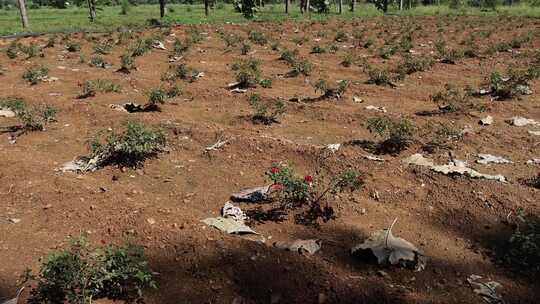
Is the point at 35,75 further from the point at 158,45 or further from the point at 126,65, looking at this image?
the point at 158,45

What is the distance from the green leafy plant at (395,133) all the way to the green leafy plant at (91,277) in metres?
3.62

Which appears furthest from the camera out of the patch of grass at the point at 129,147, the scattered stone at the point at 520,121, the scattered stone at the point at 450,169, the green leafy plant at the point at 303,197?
the scattered stone at the point at 520,121

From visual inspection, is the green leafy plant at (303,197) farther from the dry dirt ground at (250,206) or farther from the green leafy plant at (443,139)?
the green leafy plant at (443,139)

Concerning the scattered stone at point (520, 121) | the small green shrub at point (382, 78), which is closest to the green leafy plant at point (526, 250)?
the scattered stone at point (520, 121)

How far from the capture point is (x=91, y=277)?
3.11 metres

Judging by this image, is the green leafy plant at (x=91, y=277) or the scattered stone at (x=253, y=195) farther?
the scattered stone at (x=253, y=195)

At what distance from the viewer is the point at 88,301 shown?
118 inches

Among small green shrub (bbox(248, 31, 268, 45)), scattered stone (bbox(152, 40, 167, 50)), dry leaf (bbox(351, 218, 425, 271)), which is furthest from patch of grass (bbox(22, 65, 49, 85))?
dry leaf (bbox(351, 218, 425, 271))

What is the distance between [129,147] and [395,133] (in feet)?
10.8

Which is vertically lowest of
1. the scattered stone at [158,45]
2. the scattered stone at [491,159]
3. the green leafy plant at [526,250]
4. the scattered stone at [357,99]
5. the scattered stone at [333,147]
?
the green leafy plant at [526,250]

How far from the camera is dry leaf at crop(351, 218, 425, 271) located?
3.58 m

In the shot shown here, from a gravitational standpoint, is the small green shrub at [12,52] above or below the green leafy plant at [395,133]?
above

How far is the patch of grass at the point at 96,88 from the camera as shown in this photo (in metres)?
8.56

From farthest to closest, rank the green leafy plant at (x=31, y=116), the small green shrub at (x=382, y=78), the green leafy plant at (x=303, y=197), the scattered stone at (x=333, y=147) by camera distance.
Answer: the small green shrub at (x=382, y=78) → the green leafy plant at (x=31, y=116) → the scattered stone at (x=333, y=147) → the green leafy plant at (x=303, y=197)
